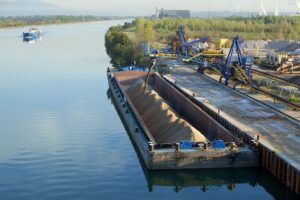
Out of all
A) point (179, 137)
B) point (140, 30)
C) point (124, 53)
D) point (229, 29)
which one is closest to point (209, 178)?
point (179, 137)

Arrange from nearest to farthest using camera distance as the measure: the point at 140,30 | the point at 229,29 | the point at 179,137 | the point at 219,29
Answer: the point at 179,137 < the point at 140,30 < the point at 229,29 < the point at 219,29

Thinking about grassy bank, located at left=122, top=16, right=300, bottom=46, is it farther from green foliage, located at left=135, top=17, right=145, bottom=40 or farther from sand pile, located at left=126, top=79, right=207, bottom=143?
sand pile, located at left=126, top=79, right=207, bottom=143

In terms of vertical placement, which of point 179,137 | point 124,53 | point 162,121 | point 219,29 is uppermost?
point 179,137

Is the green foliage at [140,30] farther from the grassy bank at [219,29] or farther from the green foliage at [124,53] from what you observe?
the green foliage at [124,53]

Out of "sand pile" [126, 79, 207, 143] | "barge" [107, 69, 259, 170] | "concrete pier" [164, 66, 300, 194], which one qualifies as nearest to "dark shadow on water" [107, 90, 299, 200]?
"barge" [107, 69, 259, 170]

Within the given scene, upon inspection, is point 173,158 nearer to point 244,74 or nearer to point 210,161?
point 210,161

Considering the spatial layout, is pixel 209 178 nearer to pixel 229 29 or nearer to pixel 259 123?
pixel 259 123

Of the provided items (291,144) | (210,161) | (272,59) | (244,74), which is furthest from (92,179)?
(272,59)
